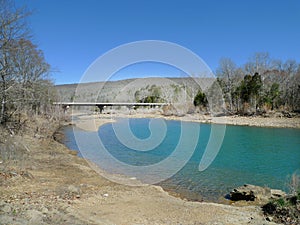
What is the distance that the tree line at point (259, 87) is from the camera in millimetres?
52881

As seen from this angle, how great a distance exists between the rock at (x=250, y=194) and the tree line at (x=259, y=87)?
4481 cm

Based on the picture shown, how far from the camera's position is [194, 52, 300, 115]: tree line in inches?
2082

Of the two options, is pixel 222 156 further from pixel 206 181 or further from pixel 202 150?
pixel 206 181

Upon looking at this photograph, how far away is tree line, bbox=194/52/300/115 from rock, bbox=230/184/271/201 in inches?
1764

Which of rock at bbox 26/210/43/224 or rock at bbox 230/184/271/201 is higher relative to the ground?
rock at bbox 26/210/43/224

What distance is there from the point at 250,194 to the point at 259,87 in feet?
158

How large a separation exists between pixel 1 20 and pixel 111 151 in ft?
39.1

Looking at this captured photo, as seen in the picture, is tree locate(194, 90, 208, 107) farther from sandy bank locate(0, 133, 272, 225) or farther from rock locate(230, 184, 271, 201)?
sandy bank locate(0, 133, 272, 225)

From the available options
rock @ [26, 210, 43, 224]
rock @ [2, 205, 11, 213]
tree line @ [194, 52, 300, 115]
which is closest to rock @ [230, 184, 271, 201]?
rock @ [26, 210, 43, 224]

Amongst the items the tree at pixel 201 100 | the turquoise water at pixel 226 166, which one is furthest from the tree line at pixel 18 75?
the tree at pixel 201 100

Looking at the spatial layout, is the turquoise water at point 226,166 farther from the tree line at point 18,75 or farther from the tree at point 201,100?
the tree at point 201,100

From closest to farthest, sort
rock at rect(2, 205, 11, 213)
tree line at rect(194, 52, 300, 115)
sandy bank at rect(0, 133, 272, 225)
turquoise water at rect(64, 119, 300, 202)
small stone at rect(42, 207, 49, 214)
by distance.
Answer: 1. rock at rect(2, 205, 11, 213)
2. sandy bank at rect(0, 133, 272, 225)
3. small stone at rect(42, 207, 49, 214)
4. turquoise water at rect(64, 119, 300, 202)
5. tree line at rect(194, 52, 300, 115)

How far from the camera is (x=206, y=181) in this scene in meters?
13.6

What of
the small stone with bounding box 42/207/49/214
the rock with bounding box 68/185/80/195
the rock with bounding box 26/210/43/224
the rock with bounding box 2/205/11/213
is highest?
the rock with bounding box 2/205/11/213
